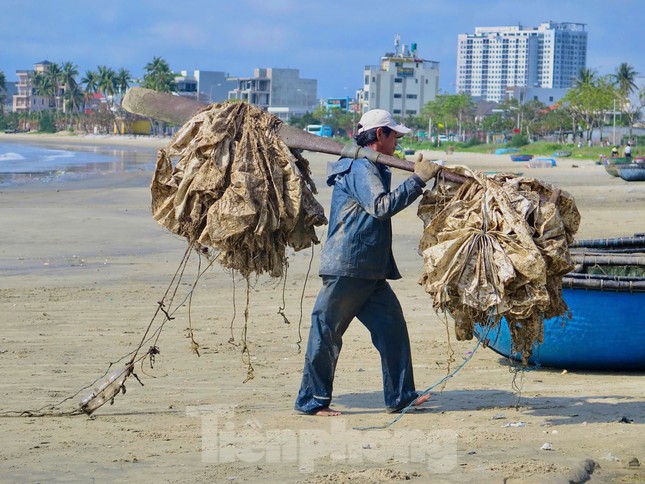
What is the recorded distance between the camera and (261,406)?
22.9 ft

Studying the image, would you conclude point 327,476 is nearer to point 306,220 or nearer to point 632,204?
point 306,220

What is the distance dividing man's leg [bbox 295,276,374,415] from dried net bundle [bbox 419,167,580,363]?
56 centimetres

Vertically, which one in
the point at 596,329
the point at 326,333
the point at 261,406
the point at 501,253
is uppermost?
the point at 501,253

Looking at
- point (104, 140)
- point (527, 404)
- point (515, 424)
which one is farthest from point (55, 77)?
point (515, 424)

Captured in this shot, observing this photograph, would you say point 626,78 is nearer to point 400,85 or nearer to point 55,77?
point 400,85

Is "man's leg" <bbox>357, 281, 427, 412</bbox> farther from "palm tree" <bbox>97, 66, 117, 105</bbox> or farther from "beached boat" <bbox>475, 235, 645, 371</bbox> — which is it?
"palm tree" <bbox>97, 66, 117, 105</bbox>

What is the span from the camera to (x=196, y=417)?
659 centimetres

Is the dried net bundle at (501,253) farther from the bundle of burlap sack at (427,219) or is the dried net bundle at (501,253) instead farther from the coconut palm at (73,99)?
the coconut palm at (73,99)

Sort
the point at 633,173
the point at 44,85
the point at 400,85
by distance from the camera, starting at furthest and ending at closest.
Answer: the point at 44,85, the point at 400,85, the point at 633,173

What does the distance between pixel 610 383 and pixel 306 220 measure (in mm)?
2738

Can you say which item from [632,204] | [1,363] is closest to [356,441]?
[1,363]

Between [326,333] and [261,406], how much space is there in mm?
737

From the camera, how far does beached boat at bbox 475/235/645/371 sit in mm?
Answer: 7797

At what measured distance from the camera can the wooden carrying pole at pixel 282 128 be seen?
649 cm
